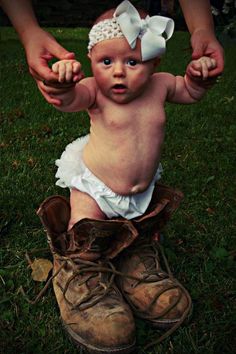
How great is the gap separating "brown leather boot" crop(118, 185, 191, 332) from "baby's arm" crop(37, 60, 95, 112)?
15.9 inches

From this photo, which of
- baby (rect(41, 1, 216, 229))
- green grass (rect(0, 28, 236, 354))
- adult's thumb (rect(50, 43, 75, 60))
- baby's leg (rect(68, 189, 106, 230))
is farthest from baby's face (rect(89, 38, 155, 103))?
green grass (rect(0, 28, 236, 354))

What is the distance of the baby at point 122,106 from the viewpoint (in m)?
1.67

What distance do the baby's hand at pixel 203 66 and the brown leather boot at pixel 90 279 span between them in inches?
19.1

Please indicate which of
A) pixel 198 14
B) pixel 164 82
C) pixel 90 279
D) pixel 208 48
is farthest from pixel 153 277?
pixel 198 14

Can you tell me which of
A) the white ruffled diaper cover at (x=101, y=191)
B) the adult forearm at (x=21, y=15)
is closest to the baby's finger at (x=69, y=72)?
the adult forearm at (x=21, y=15)

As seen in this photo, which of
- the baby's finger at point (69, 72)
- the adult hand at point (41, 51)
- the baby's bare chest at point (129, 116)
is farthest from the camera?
the baby's bare chest at point (129, 116)

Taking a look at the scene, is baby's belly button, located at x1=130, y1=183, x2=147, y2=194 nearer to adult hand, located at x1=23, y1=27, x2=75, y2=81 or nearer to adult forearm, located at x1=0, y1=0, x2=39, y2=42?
adult hand, located at x1=23, y1=27, x2=75, y2=81

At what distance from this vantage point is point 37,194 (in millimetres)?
2486

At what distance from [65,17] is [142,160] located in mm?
9607

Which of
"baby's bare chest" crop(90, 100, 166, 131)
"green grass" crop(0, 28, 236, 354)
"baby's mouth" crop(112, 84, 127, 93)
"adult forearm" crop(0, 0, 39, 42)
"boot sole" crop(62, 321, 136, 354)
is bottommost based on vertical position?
"green grass" crop(0, 28, 236, 354)

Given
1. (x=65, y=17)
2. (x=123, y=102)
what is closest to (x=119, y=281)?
(x=123, y=102)

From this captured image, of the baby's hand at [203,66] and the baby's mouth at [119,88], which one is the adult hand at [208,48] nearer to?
the baby's hand at [203,66]

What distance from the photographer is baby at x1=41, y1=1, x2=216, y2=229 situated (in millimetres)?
1670

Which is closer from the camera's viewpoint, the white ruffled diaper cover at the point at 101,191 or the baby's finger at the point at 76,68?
the baby's finger at the point at 76,68
